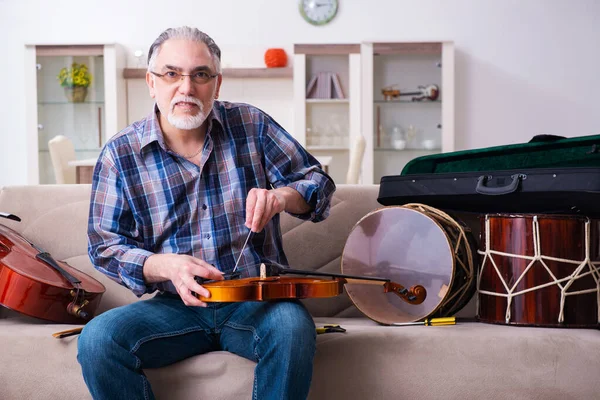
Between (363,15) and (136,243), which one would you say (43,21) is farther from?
(136,243)

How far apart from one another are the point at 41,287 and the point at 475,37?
5.30 meters

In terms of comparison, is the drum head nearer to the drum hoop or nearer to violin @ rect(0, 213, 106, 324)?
the drum hoop

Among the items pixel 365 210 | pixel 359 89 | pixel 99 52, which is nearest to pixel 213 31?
pixel 99 52

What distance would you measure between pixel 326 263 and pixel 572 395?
32.3 inches

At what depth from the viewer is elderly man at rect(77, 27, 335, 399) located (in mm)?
1701

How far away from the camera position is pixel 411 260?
2018mm

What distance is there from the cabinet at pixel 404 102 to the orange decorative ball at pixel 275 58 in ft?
2.28

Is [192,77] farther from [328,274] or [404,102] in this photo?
[404,102]

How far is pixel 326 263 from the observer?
2299 mm

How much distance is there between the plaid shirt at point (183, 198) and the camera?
6.17 feet

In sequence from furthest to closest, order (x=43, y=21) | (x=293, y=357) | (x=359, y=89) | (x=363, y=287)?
(x=43, y=21) → (x=359, y=89) → (x=363, y=287) → (x=293, y=357)

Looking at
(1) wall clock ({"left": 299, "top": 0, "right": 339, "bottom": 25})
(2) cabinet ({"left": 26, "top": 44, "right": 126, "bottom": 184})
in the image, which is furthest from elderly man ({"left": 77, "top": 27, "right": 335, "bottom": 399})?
(1) wall clock ({"left": 299, "top": 0, "right": 339, "bottom": 25})

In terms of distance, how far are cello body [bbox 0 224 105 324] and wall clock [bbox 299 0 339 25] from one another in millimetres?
4746

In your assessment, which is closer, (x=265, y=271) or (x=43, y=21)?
(x=265, y=271)
